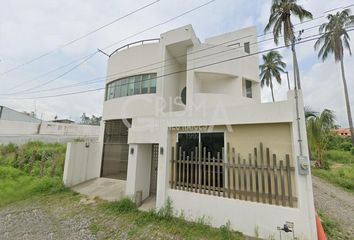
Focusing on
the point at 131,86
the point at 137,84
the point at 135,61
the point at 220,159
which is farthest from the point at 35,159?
the point at 220,159

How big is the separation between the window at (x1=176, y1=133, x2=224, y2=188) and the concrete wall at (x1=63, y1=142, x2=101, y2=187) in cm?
630

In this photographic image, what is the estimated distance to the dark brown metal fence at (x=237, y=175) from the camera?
3.94 meters

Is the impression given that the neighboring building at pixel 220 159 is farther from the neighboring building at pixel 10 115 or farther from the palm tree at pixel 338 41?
the neighboring building at pixel 10 115

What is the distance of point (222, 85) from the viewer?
982cm

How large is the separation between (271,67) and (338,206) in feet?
63.0

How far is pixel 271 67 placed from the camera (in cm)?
2147

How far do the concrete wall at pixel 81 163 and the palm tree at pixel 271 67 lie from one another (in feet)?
71.9

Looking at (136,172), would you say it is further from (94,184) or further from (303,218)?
(303,218)

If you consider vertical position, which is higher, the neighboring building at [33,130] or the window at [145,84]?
the window at [145,84]

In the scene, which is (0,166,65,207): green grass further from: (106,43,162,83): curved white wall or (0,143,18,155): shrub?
(106,43,162,83): curved white wall

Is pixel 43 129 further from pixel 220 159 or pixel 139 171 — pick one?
pixel 220 159

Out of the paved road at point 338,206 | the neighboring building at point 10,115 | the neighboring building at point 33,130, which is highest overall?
the neighboring building at point 10,115

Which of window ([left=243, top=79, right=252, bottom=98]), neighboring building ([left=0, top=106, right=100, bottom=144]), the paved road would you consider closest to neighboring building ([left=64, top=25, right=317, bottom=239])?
window ([left=243, top=79, right=252, bottom=98])

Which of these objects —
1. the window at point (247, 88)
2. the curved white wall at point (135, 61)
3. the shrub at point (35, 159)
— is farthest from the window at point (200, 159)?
the shrub at point (35, 159)
